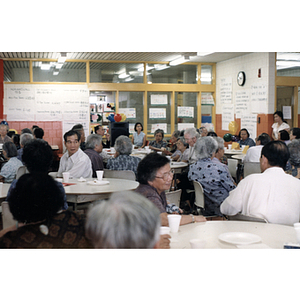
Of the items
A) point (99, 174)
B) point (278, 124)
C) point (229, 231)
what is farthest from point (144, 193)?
point (278, 124)

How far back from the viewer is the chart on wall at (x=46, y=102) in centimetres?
1112

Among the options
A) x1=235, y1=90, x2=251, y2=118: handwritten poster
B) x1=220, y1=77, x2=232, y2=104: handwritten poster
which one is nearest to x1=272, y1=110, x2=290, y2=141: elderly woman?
x1=235, y1=90, x2=251, y2=118: handwritten poster

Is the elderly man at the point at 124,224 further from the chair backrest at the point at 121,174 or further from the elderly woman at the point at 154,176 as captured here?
the chair backrest at the point at 121,174

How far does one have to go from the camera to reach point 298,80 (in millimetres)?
9766

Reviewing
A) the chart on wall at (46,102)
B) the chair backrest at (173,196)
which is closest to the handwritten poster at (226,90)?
the chart on wall at (46,102)

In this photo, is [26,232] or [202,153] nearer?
[26,232]

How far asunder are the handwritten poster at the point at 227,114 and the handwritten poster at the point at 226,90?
0.15 metres

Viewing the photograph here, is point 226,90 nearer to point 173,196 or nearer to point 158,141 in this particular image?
point 158,141

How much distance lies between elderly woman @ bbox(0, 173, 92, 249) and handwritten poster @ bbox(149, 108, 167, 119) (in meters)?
10.2

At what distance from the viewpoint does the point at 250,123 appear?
33.7 feet

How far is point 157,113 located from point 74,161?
7.66 meters
